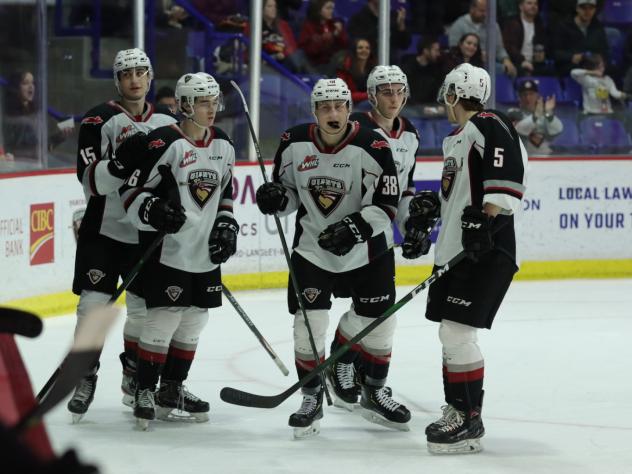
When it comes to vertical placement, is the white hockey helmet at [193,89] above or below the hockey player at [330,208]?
above

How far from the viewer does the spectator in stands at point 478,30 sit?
26.5 ft

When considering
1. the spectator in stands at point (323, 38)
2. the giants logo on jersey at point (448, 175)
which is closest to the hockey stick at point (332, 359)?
the giants logo on jersey at point (448, 175)

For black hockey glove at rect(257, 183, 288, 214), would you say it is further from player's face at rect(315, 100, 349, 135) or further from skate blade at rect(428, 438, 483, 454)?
skate blade at rect(428, 438, 483, 454)

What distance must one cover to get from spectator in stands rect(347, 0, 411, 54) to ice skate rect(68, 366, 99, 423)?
4408 mm

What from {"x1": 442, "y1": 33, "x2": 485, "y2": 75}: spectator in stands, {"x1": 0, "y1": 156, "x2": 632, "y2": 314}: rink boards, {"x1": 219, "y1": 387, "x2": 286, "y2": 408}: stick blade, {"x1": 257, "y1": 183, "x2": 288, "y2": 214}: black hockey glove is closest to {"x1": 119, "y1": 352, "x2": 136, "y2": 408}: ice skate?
{"x1": 219, "y1": 387, "x2": 286, "y2": 408}: stick blade

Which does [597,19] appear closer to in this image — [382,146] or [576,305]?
[576,305]

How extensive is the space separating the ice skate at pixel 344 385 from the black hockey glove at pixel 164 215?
852 mm

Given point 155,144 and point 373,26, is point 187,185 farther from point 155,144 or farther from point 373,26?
point 373,26

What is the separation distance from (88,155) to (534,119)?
4.80 meters

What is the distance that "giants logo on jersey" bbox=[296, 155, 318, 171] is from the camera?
390cm

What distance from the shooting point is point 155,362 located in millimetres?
3922

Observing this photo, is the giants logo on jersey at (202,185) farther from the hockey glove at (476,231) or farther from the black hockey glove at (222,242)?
the hockey glove at (476,231)

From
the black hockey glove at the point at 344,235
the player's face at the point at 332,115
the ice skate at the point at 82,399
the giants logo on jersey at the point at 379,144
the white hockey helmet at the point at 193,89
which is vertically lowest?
the ice skate at the point at 82,399

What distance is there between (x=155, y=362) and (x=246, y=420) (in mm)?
383
